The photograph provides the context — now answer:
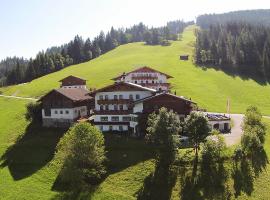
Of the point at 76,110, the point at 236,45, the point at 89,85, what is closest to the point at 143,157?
the point at 76,110

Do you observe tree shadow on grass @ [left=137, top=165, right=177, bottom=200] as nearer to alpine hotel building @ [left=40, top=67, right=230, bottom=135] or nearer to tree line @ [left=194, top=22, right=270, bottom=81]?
alpine hotel building @ [left=40, top=67, right=230, bottom=135]

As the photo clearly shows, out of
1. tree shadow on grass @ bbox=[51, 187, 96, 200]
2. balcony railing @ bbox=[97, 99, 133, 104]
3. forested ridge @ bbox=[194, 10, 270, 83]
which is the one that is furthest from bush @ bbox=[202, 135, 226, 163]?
forested ridge @ bbox=[194, 10, 270, 83]

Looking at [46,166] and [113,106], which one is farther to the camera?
[113,106]

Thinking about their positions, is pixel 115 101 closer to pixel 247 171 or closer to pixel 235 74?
pixel 247 171

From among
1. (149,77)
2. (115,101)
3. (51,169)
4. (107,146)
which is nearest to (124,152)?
(107,146)

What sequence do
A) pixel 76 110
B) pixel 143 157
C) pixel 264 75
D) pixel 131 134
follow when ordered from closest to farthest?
pixel 143 157, pixel 131 134, pixel 76 110, pixel 264 75

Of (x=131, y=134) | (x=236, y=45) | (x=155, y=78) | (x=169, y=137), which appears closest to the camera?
(x=169, y=137)

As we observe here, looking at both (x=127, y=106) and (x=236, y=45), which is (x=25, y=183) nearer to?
(x=127, y=106)
